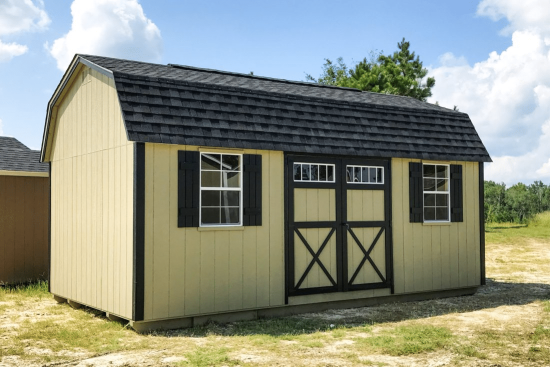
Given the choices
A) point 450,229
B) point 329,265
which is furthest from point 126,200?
point 450,229

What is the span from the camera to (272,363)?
20.6 ft

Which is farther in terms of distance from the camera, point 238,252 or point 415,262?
point 415,262

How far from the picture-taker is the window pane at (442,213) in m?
11.2

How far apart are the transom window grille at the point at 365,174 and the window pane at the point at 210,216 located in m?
2.45

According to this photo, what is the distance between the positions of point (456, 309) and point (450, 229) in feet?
6.12

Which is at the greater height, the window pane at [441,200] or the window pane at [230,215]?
the window pane at [441,200]

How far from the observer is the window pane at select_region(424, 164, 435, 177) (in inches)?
438

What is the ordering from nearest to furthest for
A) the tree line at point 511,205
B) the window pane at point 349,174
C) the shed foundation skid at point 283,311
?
the shed foundation skid at point 283,311
the window pane at point 349,174
the tree line at point 511,205

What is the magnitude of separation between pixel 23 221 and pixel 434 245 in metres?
8.80

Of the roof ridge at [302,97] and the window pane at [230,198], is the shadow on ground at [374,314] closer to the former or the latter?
the window pane at [230,198]

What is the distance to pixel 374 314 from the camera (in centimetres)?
936

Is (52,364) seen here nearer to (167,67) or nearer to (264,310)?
(264,310)

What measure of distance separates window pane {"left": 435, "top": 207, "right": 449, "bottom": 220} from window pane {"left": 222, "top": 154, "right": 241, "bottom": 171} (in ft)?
14.2

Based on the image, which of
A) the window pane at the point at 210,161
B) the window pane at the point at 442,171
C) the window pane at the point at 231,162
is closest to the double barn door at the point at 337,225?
the window pane at the point at 231,162
